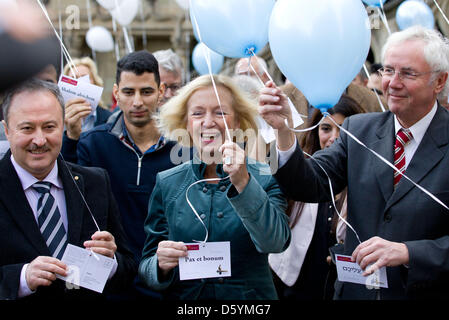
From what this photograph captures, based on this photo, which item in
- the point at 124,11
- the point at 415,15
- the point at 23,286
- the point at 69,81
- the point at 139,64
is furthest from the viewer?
the point at 124,11

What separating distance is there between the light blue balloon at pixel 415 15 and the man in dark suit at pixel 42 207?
4.07m

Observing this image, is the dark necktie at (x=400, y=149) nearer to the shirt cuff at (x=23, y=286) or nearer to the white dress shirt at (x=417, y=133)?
the white dress shirt at (x=417, y=133)

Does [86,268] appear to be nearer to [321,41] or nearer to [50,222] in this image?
[50,222]

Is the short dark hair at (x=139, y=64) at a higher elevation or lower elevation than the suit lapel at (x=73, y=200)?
higher

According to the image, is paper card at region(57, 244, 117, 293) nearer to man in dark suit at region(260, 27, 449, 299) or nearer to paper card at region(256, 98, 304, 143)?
man in dark suit at region(260, 27, 449, 299)

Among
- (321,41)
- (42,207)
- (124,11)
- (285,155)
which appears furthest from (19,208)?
(124,11)

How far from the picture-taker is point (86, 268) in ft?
7.80

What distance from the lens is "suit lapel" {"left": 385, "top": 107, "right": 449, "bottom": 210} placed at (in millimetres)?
2400

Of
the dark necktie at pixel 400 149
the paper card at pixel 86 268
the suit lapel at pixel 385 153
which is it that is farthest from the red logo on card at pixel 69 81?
the dark necktie at pixel 400 149

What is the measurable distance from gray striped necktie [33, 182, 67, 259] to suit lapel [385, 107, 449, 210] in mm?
1472

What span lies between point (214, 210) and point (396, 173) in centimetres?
86

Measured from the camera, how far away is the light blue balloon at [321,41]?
2322 mm

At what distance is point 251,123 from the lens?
294cm
